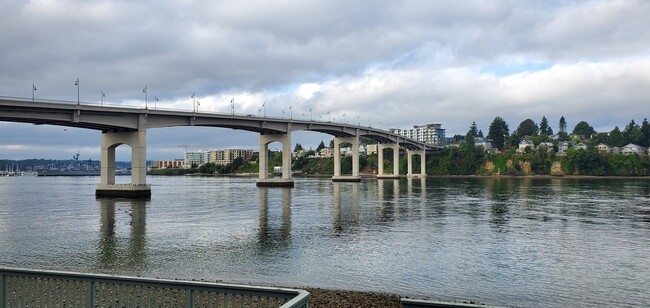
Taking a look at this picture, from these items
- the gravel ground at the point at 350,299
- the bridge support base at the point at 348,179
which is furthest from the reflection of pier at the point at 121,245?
the bridge support base at the point at 348,179

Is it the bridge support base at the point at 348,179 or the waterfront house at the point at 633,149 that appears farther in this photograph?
the waterfront house at the point at 633,149

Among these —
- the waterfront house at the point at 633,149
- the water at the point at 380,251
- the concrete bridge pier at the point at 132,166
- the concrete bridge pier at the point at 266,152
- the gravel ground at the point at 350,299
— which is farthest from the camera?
the waterfront house at the point at 633,149

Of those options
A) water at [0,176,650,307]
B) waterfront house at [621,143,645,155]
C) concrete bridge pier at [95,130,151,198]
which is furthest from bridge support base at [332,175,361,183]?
waterfront house at [621,143,645,155]

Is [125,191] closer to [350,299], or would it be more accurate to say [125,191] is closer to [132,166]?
[132,166]

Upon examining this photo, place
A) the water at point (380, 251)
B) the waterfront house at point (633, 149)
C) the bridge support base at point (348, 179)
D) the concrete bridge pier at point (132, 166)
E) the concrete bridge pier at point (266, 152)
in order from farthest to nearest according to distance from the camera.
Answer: the waterfront house at point (633, 149)
the bridge support base at point (348, 179)
the concrete bridge pier at point (266, 152)
the concrete bridge pier at point (132, 166)
the water at point (380, 251)

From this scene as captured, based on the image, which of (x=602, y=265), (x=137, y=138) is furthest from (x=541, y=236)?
(x=137, y=138)

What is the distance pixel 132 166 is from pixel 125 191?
3.58 metres

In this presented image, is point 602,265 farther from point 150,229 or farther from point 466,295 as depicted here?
point 150,229

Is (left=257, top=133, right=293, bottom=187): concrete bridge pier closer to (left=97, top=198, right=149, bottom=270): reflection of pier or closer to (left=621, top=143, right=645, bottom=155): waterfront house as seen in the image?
(left=97, top=198, right=149, bottom=270): reflection of pier

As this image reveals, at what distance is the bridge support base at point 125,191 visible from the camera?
227 ft

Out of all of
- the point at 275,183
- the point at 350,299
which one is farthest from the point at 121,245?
the point at 275,183

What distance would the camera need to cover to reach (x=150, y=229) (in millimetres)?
34500

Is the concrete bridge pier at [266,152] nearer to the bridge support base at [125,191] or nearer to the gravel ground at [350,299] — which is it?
the bridge support base at [125,191]

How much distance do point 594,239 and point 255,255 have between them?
61.5ft
